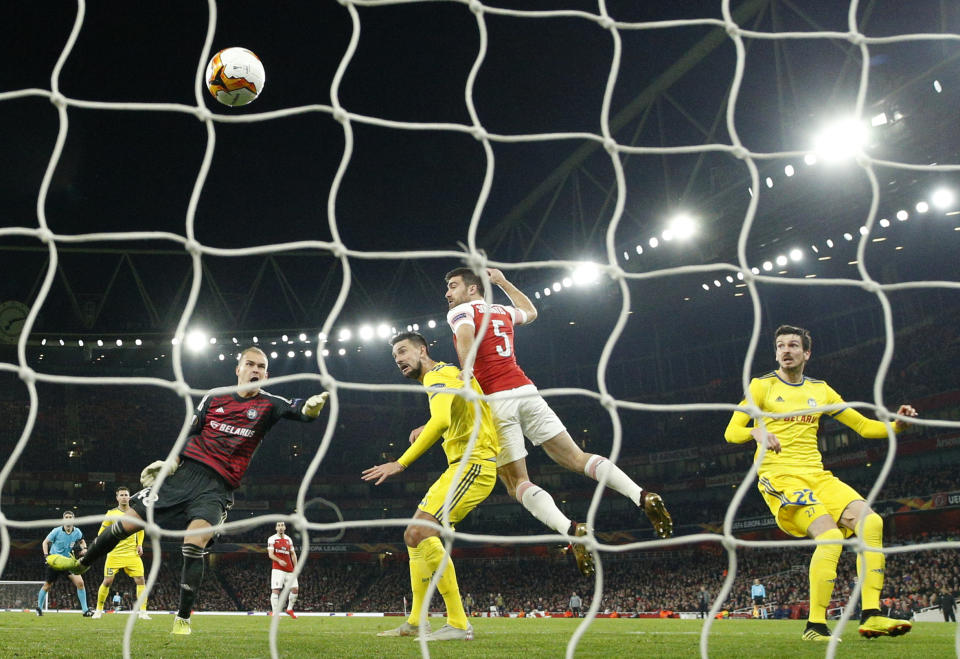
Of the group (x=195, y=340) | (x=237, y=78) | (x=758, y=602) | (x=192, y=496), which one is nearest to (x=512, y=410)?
(x=192, y=496)

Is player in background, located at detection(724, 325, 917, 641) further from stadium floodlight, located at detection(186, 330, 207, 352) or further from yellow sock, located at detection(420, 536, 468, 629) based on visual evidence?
stadium floodlight, located at detection(186, 330, 207, 352)

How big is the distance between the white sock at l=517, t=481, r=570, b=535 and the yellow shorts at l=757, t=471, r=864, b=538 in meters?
1.45

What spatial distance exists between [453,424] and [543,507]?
2.78ft

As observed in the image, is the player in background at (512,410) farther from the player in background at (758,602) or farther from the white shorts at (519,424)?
the player in background at (758,602)

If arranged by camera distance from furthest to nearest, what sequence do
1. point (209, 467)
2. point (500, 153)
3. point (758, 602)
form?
point (758, 602) < point (500, 153) < point (209, 467)

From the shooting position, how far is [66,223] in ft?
75.7

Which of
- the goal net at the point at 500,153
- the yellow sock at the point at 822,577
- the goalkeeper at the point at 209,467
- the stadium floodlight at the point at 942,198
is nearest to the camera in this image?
the yellow sock at the point at 822,577

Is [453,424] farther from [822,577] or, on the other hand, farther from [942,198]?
[942,198]

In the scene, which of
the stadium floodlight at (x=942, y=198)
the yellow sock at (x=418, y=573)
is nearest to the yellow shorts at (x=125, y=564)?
the yellow sock at (x=418, y=573)

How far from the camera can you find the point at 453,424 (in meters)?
5.73

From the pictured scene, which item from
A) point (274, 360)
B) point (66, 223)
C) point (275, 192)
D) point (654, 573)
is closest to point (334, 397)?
point (275, 192)

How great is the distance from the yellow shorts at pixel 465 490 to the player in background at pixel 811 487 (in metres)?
1.75

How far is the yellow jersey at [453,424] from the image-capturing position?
17.6 feet

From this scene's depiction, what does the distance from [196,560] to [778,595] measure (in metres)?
23.7
